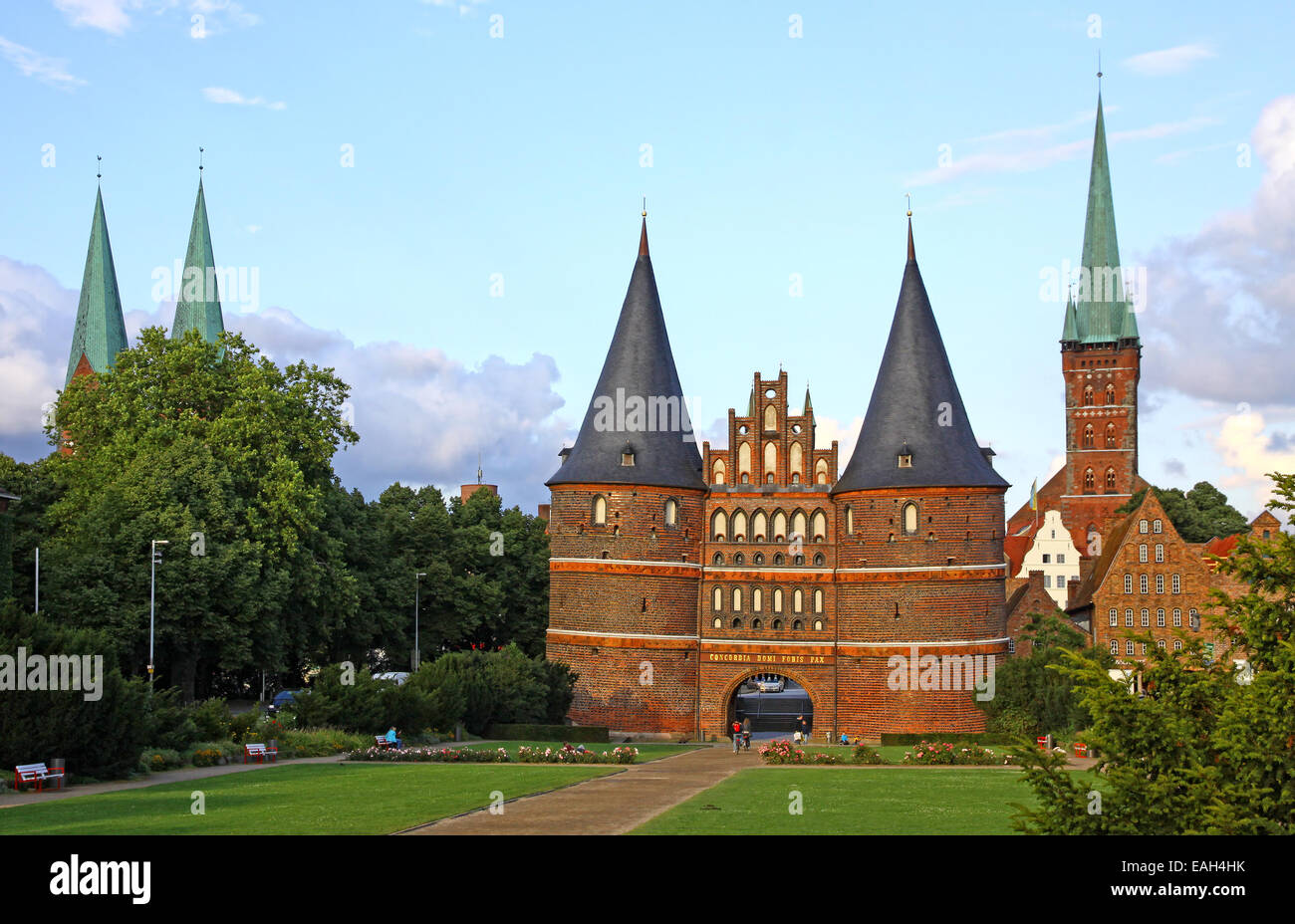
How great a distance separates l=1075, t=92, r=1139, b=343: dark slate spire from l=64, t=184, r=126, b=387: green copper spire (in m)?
80.5

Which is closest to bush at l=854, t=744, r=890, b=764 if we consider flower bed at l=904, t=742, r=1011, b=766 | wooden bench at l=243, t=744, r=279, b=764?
flower bed at l=904, t=742, r=1011, b=766

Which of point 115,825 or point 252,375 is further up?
point 252,375

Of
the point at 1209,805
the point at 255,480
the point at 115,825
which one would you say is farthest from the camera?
the point at 255,480

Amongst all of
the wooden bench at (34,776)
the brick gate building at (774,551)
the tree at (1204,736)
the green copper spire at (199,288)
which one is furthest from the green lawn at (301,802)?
the green copper spire at (199,288)

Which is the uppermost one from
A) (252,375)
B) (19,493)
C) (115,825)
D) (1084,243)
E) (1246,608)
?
(1084,243)

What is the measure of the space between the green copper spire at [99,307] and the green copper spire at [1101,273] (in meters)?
80.5

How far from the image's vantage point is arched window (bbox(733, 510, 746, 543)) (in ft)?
199

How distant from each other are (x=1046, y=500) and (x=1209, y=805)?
11967cm

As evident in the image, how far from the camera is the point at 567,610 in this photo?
2304 inches

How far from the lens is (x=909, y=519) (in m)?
57.4

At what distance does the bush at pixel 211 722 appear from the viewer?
37.1 meters
